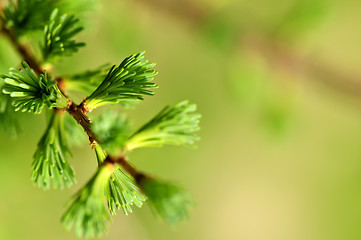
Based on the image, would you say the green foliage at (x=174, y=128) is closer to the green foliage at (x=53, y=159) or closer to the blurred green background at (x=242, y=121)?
the green foliage at (x=53, y=159)

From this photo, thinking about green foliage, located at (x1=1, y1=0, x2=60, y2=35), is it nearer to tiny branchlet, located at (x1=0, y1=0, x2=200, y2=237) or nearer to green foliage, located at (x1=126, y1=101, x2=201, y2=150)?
tiny branchlet, located at (x1=0, y1=0, x2=200, y2=237)

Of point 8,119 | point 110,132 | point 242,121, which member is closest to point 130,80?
point 110,132

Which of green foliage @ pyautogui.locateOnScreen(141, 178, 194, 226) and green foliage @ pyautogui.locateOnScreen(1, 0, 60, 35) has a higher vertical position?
green foliage @ pyautogui.locateOnScreen(1, 0, 60, 35)

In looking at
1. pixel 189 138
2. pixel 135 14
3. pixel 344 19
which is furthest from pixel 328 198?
pixel 189 138

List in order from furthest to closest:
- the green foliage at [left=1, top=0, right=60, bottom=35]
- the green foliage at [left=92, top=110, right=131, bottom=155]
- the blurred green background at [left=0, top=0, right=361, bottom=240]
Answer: the blurred green background at [left=0, top=0, right=361, bottom=240] < the green foliage at [left=1, top=0, right=60, bottom=35] < the green foliage at [left=92, top=110, right=131, bottom=155]

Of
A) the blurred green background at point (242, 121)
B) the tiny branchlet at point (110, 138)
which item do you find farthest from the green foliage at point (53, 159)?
the blurred green background at point (242, 121)

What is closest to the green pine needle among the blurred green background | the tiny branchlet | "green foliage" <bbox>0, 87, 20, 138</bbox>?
the tiny branchlet

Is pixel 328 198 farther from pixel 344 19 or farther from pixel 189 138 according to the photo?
pixel 189 138
